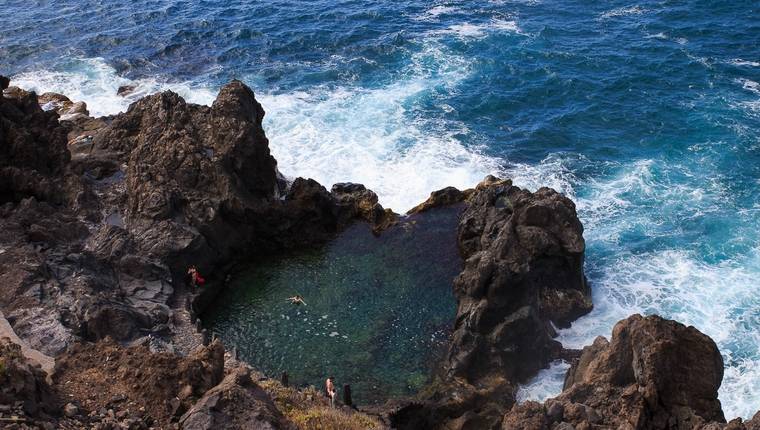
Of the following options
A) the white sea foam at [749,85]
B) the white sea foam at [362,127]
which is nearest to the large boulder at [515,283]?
A: the white sea foam at [362,127]

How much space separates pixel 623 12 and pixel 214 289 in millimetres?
62916

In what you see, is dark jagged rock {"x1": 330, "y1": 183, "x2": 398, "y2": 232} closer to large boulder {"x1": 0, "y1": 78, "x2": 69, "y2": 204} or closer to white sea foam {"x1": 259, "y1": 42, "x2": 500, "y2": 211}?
white sea foam {"x1": 259, "y1": 42, "x2": 500, "y2": 211}

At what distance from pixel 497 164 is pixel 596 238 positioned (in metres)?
12.0

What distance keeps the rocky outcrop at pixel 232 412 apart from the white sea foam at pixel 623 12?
72908mm

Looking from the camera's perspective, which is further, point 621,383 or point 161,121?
point 161,121

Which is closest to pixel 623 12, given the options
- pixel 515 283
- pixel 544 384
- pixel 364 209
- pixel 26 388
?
pixel 364 209

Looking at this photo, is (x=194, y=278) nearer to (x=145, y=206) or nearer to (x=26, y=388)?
(x=145, y=206)

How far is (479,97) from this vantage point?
71.4m

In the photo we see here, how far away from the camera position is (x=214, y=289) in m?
47.7

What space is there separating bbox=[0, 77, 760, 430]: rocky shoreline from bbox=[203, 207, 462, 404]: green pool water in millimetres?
1523

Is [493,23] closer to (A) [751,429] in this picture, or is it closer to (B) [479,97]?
(B) [479,97]

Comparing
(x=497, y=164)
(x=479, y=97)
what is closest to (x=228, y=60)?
(x=479, y=97)

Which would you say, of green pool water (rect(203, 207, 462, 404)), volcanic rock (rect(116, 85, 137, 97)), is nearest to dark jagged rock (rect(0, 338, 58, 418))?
green pool water (rect(203, 207, 462, 404))

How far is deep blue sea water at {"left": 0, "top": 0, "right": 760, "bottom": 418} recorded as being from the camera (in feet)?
164
